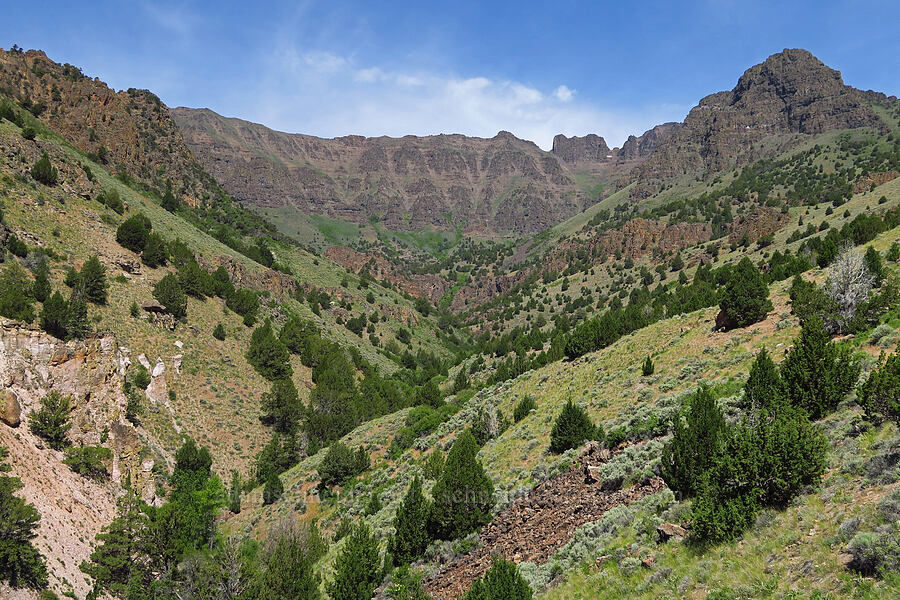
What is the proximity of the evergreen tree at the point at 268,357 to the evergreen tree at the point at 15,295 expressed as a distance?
22704mm

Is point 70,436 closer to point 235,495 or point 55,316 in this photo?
point 55,316

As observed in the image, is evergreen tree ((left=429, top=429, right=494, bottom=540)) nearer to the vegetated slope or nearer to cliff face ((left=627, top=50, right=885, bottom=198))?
the vegetated slope

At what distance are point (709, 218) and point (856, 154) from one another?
55.2 meters

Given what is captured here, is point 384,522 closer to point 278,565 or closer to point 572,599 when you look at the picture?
point 278,565

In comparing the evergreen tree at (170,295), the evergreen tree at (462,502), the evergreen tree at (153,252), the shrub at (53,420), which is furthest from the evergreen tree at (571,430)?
the evergreen tree at (153,252)

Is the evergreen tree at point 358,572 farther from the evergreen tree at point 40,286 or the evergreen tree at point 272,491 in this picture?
the evergreen tree at point 40,286

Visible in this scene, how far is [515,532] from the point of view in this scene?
1658cm

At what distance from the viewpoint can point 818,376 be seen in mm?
13484

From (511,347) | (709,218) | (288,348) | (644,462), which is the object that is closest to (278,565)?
(644,462)

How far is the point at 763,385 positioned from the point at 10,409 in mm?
41866

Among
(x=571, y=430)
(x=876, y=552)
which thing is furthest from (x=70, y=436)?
(x=876, y=552)

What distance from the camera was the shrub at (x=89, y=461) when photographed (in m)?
30.3

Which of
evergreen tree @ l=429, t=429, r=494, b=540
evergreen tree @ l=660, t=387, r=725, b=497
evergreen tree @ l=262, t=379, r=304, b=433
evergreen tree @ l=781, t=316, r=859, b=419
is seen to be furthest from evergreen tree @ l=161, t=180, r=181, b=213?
evergreen tree @ l=781, t=316, r=859, b=419

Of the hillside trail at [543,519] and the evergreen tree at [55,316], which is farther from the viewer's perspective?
the evergreen tree at [55,316]
